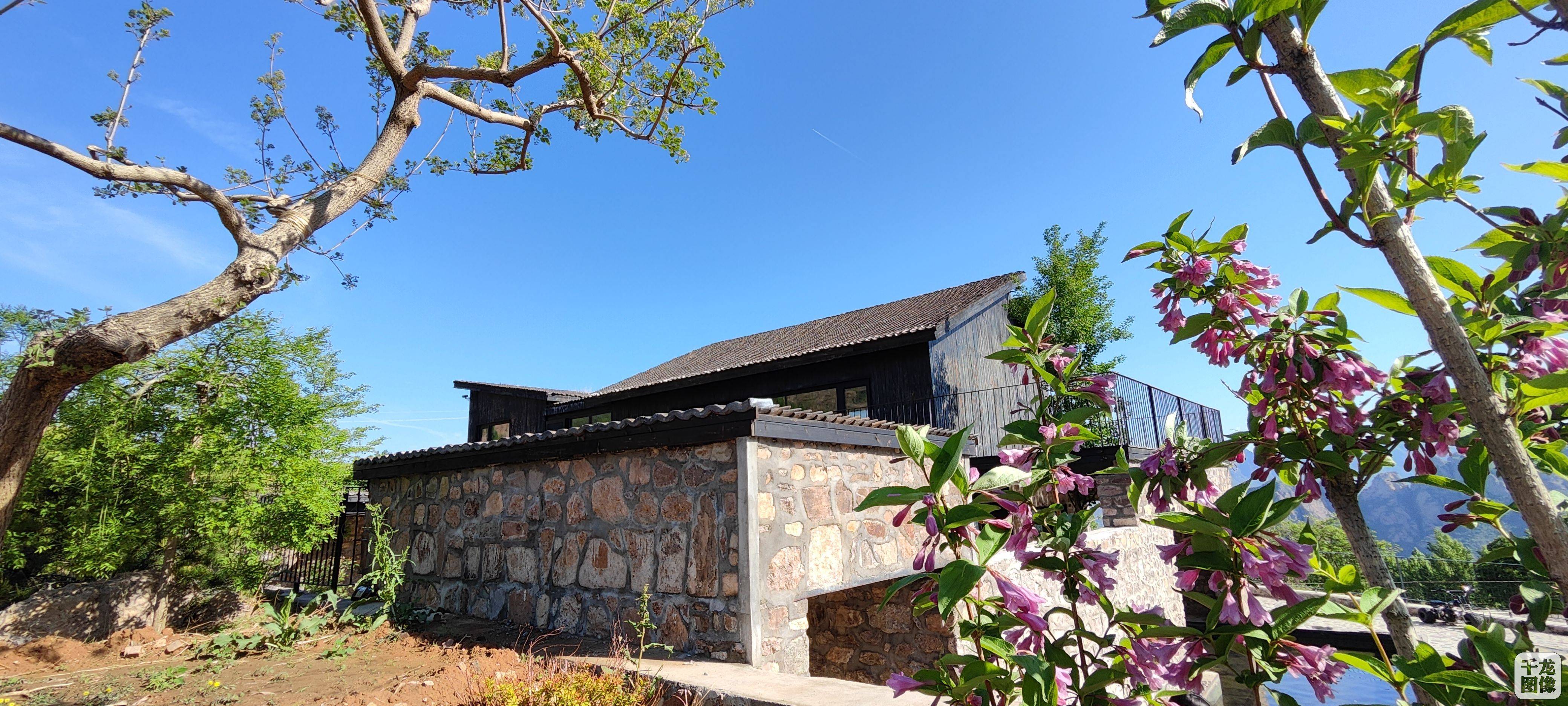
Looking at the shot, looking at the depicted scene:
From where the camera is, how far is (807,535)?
16.7ft

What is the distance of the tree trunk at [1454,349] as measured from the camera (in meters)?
0.84

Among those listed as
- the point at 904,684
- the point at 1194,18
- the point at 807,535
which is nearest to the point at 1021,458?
the point at 904,684

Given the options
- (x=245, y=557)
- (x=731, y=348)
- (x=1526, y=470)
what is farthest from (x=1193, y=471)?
(x=731, y=348)

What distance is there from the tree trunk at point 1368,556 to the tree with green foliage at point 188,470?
792 centimetres

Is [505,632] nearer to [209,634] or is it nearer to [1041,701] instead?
[209,634]

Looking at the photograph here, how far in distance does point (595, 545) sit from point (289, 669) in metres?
2.23

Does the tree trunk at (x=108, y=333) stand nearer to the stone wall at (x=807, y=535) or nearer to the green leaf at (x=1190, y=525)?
the stone wall at (x=807, y=535)

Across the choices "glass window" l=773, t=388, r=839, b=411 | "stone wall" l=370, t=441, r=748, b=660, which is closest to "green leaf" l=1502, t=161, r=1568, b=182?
"stone wall" l=370, t=441, r=748, b=660

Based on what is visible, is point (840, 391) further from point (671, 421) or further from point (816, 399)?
point (671, 421)

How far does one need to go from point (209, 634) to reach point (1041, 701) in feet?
25.5

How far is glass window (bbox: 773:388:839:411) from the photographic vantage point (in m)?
12.5

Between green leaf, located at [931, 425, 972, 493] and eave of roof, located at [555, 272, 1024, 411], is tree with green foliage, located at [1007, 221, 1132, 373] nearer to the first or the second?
eave of roof, located at [555, 272, 1024, 411]

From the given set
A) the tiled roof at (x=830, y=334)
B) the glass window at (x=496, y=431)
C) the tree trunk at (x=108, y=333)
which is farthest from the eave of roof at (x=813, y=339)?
the tree trunk at (x=108, y=333)

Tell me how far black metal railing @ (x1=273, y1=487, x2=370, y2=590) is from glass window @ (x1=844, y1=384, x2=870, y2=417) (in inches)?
307
